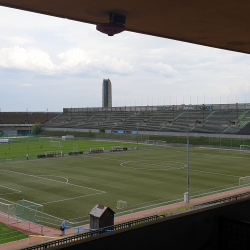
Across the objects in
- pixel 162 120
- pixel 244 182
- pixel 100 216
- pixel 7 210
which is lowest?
pixel 244 182

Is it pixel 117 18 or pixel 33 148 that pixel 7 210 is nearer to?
pixel 117 18

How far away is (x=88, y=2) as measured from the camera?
4.61m

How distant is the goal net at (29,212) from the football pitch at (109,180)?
64.1 inches

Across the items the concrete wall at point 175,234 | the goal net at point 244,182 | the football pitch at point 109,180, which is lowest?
the football pitch at point 109,180

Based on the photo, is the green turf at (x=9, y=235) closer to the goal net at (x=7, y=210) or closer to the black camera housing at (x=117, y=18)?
the goal net at (x=7, y=210)

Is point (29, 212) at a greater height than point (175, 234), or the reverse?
point (175, 234)

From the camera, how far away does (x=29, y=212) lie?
21266 mm

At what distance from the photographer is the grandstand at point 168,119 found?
3280 inches

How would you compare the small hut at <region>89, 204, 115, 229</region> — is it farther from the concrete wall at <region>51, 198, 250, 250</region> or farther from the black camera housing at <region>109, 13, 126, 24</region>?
the black camera housing at <region>109, 13, 126, 24</region>

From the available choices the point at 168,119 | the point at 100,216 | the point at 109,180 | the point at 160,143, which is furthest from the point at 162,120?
the point at 100,216

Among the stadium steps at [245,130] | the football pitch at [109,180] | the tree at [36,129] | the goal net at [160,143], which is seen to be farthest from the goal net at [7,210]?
the tree at [36,129]

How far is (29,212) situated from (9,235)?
2306mm

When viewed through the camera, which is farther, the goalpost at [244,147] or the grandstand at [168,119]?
the grandstand at [168,119]

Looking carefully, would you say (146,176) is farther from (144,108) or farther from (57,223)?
(144,108)
